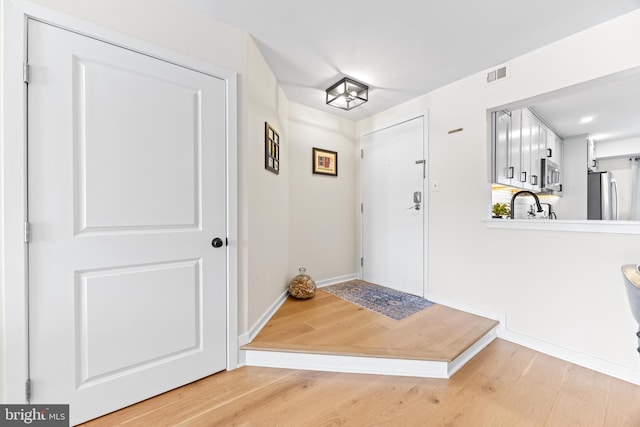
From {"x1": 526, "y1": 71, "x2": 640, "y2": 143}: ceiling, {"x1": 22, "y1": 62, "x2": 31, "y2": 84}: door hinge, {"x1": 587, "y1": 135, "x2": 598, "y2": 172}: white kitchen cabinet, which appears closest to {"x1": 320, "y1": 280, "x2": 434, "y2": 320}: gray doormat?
{"x1": 526, "y1": 71, "x2": 640, "y2": 143}: ceiling

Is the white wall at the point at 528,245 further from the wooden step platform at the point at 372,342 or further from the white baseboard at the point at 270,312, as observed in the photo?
the white baseboard at the point at 270,312

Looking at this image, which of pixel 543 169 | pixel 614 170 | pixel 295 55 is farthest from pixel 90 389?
pixel 614 170

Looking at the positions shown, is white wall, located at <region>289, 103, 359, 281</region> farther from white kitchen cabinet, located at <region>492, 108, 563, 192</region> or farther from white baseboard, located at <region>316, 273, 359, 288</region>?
white kitchen cabinet, located at <region>492, 108, 563, 192</region>

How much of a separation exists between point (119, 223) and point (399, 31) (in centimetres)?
216

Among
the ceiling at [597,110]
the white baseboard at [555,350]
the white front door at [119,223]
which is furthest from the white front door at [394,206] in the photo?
the white front door at [119,223]

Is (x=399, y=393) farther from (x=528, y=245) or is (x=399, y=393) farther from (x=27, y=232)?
(x=27, y=232)

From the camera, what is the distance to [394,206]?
305 centimetres

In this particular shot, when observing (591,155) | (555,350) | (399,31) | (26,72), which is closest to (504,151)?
(399,31)

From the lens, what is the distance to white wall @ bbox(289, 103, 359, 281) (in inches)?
117

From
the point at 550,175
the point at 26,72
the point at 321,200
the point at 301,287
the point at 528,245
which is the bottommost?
the point at 301,287

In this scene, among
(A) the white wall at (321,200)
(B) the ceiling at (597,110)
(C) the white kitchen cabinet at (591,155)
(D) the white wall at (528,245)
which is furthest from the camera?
(C) the white kitchen cabinet at (591,155)

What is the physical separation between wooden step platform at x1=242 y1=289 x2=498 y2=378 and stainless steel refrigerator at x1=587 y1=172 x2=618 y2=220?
307 centimetres

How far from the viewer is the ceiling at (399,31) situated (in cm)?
154

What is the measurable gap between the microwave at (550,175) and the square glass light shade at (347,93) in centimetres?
262
